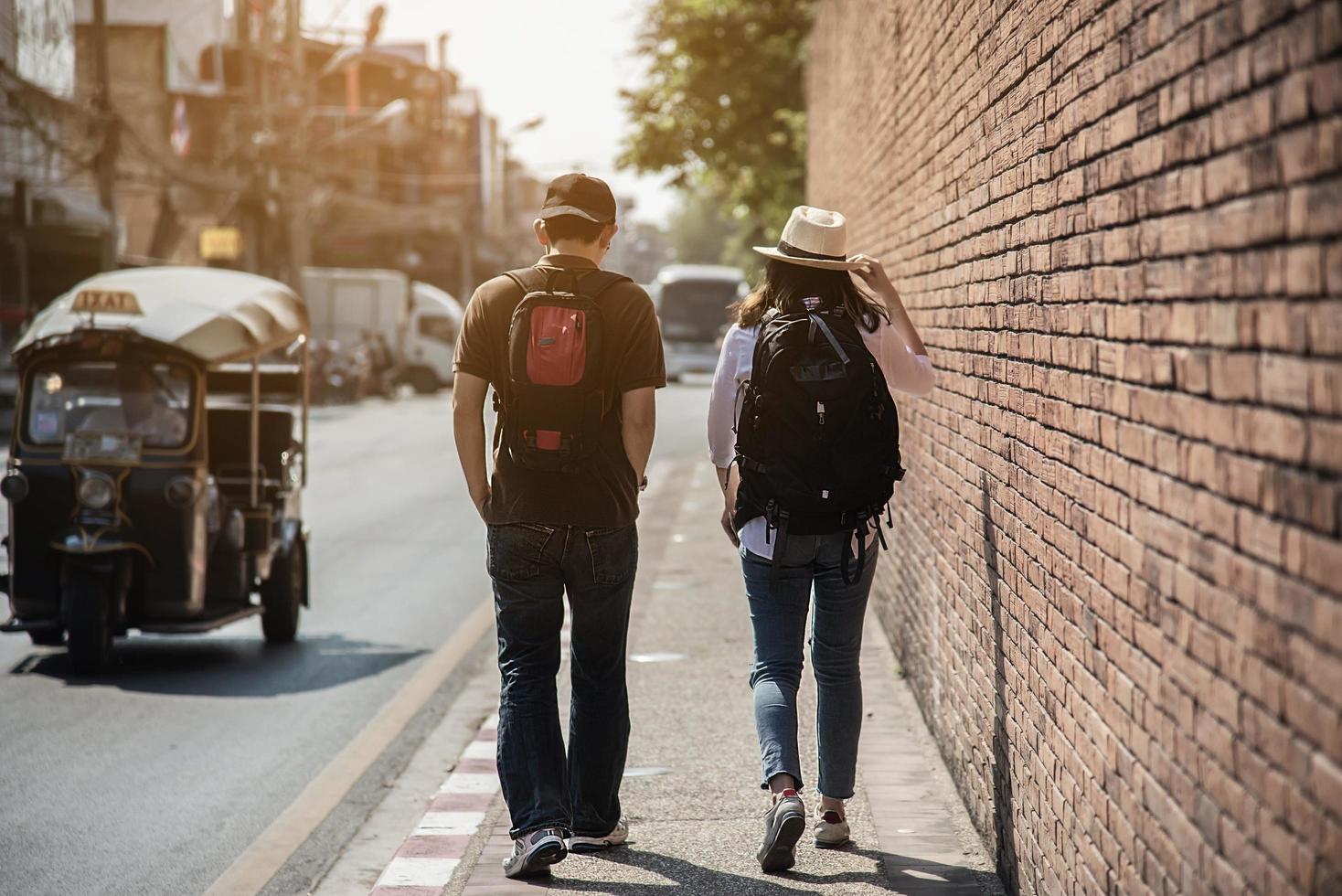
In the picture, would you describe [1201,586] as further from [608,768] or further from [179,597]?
[179,597]

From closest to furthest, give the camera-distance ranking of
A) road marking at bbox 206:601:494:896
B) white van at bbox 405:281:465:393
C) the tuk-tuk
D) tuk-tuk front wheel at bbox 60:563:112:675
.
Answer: road marking at bbox 206:601:494:896
tuk-tuk front wheel at bbox 60:563:112:675
the tuk-tuk
white van at bbox 405:281:465:393

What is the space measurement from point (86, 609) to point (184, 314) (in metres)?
1.73

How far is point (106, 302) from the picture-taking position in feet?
29.3

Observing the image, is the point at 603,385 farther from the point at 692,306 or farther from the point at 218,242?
the point at 692,306

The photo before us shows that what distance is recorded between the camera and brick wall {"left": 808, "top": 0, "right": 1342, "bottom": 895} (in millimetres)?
2203

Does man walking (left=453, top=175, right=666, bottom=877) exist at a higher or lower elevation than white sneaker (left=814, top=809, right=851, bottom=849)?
higher

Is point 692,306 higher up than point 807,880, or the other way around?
point 692,306

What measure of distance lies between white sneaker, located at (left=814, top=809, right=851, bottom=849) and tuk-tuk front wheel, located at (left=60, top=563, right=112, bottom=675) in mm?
4718

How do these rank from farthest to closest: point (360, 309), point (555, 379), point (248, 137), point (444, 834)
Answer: point (360, 309) → point (248, 137) → point (444, 834) → point (555, 379)

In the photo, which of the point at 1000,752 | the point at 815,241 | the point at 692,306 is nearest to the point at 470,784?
the point at 1000,752

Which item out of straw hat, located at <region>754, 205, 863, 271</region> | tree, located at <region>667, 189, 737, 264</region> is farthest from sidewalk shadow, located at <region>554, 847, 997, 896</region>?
tree, located at <region>667, 189, 737, 264</region>

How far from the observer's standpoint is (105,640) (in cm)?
848

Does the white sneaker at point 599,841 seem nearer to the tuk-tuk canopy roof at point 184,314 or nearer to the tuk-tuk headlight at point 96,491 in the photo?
the tuk-tuk headlight at point 96,491

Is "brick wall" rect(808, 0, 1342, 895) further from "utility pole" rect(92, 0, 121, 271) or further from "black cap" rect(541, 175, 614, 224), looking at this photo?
"utility pole" rect(92, 0, 121, 271)
